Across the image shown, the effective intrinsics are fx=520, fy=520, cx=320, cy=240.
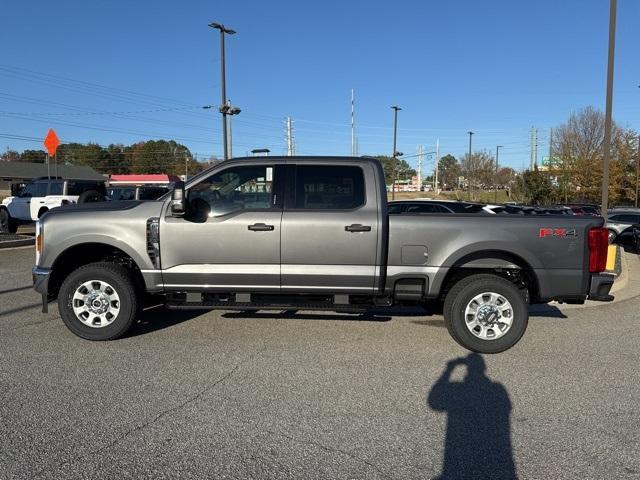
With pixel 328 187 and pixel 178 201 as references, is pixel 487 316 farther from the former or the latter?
pixel 178 201

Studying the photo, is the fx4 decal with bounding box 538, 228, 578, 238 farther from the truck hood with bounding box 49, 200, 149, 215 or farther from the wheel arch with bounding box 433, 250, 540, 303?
the truck hood with bounding box 49, 200, 149, 215

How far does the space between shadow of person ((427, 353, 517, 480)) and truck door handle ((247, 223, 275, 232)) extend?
228 cm

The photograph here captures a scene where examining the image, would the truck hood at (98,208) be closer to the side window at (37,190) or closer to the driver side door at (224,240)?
the driver side door at (224,240)

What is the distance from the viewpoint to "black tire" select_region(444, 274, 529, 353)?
5492mm

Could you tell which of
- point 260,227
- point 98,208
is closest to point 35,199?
point 98,208

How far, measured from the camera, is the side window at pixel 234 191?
18.5 ft

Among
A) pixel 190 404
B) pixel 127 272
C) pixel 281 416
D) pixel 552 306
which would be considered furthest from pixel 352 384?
pixel 552 306

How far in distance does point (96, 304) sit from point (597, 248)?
539cm

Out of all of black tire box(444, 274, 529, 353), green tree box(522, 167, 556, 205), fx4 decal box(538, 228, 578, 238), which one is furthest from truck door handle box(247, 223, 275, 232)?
green tree box(522, 167, 556, 205)

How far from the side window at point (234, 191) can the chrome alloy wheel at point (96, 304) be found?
4.49 feet

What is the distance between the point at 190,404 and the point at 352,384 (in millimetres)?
1394

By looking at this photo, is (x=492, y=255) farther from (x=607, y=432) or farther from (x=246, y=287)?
(x=246, y=287)

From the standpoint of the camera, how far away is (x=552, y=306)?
7.92 meters

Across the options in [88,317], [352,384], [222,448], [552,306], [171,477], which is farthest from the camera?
[552,306]
